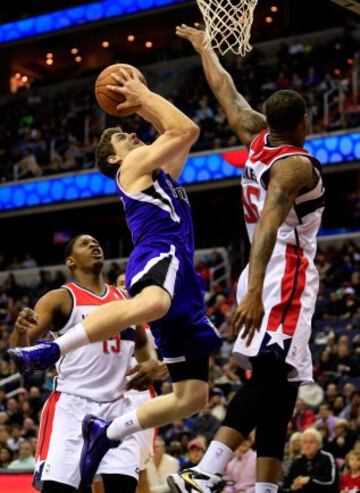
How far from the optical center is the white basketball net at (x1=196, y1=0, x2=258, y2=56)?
7199 mm

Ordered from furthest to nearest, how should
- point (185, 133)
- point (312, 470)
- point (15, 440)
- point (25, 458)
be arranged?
1. point (15, 440)
2. point (25, 458)
3. point (312, 470)
4. point (185, 133)

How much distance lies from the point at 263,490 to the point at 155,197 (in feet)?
6.02

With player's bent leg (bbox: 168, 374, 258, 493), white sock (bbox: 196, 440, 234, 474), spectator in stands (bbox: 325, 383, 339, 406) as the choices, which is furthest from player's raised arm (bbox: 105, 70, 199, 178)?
spectator in stands (bbox: 325, 383, 339, 406)

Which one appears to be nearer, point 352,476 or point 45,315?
point 45,315

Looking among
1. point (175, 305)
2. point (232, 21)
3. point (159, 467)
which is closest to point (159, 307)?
point (175, 305)

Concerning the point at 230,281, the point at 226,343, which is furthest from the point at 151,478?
the point at 230,281

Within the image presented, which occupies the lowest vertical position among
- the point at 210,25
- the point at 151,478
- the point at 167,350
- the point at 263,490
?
the point at 151,478

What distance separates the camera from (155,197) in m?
6.29

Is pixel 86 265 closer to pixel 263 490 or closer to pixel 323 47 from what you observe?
pixel 263 490

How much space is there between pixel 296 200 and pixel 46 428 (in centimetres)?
247

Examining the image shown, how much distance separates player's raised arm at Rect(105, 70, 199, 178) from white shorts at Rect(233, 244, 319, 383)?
0.86 m

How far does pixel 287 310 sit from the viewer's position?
583 centimetres

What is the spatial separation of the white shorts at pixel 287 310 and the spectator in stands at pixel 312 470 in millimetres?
4941

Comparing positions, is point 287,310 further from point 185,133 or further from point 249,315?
point 185,133
